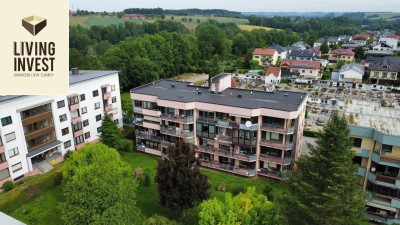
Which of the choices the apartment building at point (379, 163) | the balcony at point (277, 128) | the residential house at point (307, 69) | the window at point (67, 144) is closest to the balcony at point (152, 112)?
the window at point (67, 144)

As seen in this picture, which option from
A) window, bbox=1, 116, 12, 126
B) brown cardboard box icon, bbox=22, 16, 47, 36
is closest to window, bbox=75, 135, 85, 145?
window, bbox=1, 116, 12, 126

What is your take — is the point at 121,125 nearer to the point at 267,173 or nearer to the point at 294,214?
the point at 267,173

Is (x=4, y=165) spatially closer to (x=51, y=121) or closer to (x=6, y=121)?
(x=6, y=121)

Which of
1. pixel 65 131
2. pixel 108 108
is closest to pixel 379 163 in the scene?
pixel 108 108

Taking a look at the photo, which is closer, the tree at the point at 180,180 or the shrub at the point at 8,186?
the tree at the point at 180,180

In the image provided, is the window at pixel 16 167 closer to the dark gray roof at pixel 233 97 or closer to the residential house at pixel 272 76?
the dark gray roof at pixel 233 97

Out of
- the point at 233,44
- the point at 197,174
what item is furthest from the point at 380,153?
the point at 233,44

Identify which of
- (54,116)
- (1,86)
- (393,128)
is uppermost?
(1,86)
